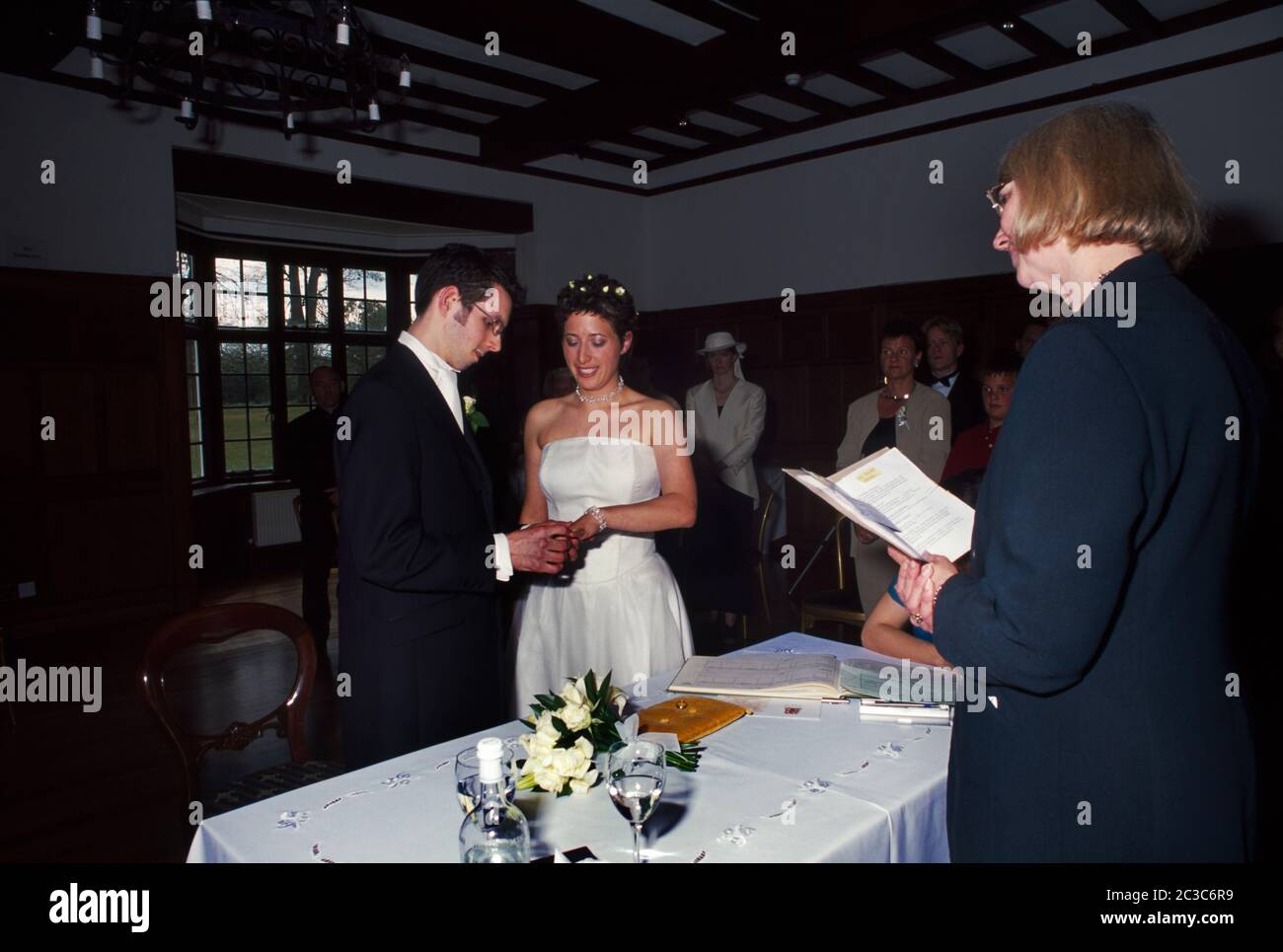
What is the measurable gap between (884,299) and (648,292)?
282cm

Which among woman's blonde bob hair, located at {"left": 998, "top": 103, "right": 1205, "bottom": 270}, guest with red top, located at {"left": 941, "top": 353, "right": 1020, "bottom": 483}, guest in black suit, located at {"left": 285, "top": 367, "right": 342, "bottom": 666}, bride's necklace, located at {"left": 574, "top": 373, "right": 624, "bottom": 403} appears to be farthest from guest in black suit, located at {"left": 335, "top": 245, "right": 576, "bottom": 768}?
guest in black suit, located at {"left": 285, "top": 367, "right": 342, "bottom": 666}

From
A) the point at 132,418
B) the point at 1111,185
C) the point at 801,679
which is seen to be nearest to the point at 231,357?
the point at 132,418

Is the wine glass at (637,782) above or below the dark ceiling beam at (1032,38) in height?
below

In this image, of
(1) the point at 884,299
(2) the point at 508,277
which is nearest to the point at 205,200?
(1) the point at 884,299

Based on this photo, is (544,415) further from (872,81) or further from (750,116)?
(750,116)

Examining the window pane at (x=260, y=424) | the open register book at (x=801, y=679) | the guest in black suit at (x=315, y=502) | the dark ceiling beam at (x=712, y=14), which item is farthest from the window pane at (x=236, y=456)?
the open register book at (x=801, y=679)

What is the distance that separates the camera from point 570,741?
1389mm

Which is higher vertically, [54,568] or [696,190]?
[696,190]

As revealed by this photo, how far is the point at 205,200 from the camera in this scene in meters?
7.86

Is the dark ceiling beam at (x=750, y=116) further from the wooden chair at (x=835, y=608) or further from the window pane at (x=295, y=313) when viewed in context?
the window pane at (x=295, y=313)

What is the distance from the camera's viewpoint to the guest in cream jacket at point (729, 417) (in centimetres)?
656

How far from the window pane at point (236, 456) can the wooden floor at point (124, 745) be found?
2750 mm

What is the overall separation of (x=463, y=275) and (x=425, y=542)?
2.11 feet
